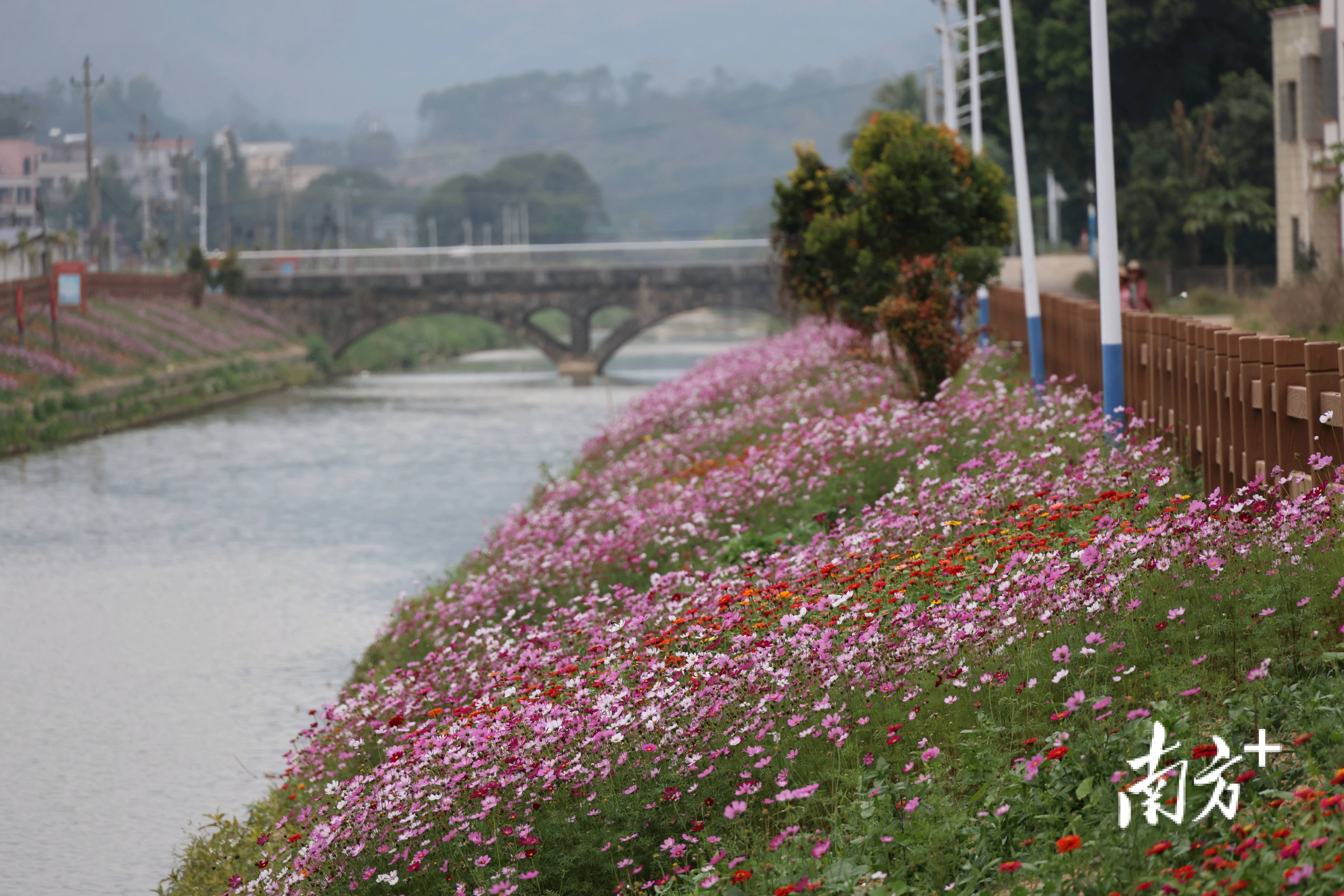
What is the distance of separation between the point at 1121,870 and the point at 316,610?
1343 centimetres

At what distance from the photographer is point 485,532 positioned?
21.6 meters

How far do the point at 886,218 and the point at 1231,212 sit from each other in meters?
20.2

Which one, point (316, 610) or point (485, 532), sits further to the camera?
point (485, 532)

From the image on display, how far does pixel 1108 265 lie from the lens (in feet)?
40.8

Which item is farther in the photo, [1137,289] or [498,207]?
[498,207]

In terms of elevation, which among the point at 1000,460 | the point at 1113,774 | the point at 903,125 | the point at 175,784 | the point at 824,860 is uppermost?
the point at 903,125

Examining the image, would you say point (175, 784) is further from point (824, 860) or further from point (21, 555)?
point (21, 555)

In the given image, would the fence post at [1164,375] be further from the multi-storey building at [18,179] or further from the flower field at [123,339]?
the multi-storey building at [18,179]

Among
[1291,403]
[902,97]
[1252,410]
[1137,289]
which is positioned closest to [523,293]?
[902,97]

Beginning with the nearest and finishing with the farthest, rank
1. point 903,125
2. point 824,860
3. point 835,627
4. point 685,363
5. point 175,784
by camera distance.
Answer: point 824,860
point 835,627
point 175,784
point 903,125
point 685,363

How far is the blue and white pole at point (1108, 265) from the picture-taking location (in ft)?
40.6

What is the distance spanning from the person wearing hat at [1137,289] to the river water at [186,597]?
922 cm

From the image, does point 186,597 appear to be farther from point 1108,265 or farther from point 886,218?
point 1108,265

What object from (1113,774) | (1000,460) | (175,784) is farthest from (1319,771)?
(175,784)
